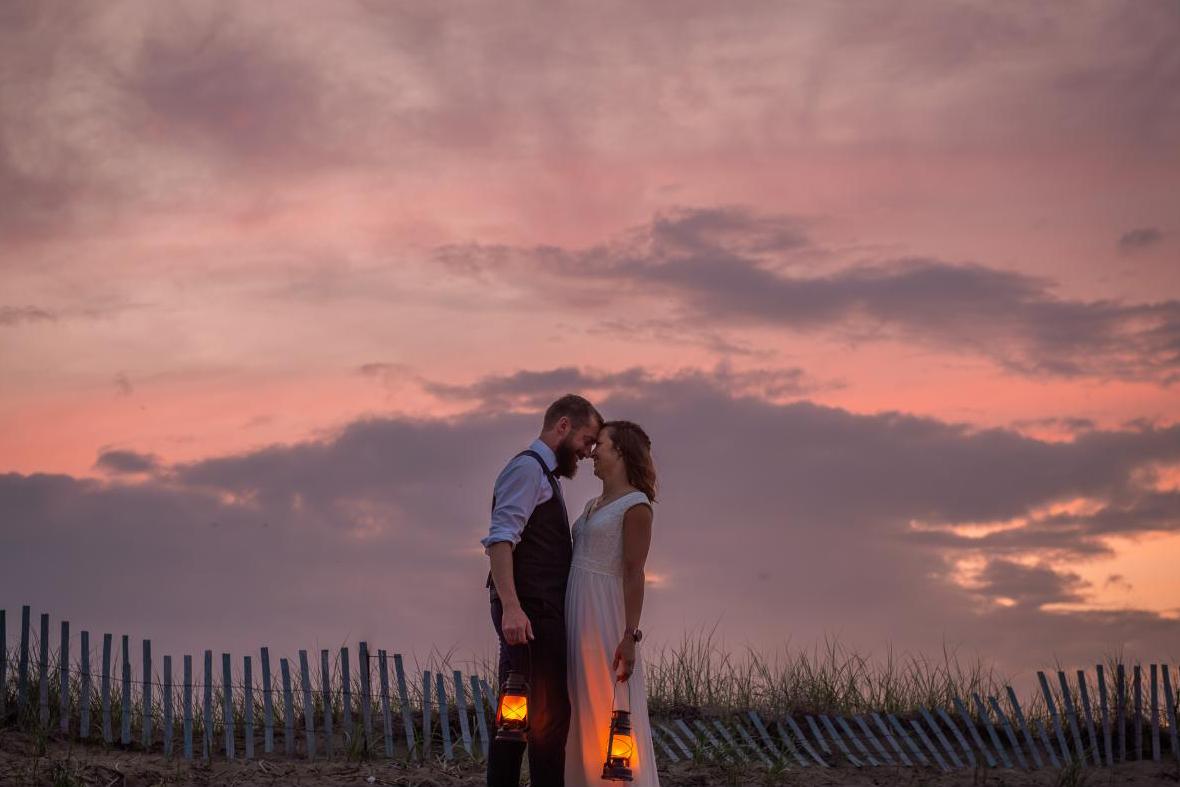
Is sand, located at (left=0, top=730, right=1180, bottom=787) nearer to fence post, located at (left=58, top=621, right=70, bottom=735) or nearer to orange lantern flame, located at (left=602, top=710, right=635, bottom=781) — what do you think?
fence post, located at (left=58, top=621, right=70, bottom=735)

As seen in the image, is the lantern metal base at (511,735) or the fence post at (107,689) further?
the fence post at (107,689)

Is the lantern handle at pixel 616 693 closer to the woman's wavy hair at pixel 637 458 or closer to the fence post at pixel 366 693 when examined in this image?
the woman's wavy hair at pixel 637 458

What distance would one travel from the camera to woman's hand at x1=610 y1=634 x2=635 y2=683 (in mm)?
6359

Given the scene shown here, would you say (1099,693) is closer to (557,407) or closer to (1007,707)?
(1007,707)

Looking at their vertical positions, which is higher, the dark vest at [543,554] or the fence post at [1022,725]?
the dark vest at [543,554]

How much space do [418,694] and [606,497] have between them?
436 centimetres

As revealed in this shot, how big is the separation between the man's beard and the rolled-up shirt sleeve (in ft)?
0.79

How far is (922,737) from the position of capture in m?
11.4

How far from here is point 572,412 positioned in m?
6.66

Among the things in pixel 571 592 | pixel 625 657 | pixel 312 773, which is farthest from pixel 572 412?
pixel 312 773

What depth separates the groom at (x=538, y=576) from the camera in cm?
628

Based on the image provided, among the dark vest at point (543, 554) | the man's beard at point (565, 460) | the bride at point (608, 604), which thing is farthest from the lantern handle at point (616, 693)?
the man's beard at point (565, 460)

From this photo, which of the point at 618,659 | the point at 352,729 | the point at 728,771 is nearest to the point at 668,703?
the point at 728,771

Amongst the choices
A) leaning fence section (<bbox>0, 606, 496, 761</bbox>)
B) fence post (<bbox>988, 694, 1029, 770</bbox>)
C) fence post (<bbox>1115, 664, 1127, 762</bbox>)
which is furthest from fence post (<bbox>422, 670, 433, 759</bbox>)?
fence post (<bbox>1115, 664, 1127, 762</bbox>)
